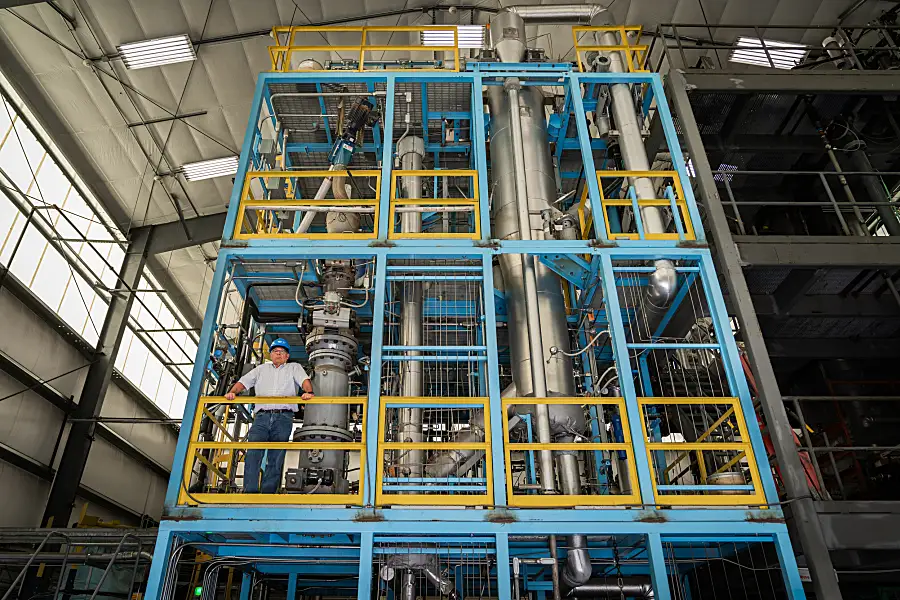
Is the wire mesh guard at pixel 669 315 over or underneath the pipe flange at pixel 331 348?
over

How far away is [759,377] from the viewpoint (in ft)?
28.0

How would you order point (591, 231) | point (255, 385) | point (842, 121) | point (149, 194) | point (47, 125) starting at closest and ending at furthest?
point (255, 385) < point (591, 231) < point (842, 121) < point (47, 125) < point (149, 194)

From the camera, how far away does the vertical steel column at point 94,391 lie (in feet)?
52.0

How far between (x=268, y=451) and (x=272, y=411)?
1.72ft

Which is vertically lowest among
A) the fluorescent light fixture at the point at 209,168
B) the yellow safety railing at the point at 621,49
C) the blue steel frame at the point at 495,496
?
the blue steel frame at the point at 495,496

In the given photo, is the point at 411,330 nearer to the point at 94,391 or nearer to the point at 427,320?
the point at 427,320

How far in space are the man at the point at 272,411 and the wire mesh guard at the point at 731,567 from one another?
17.8ft

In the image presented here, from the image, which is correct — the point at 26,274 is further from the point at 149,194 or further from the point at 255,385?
the point at 255,385

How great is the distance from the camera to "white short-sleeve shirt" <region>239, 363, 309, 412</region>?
830 cm

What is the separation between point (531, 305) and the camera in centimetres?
947

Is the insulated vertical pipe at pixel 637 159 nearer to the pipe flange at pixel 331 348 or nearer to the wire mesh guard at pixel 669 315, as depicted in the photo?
the wire mesh guard at pixel 669 315

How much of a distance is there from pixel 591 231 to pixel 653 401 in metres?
3.66

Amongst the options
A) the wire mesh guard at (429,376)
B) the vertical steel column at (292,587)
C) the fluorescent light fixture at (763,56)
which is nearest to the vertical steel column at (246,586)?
the vertical steel column at (292,587)

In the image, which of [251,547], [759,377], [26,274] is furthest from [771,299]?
[26,274]
